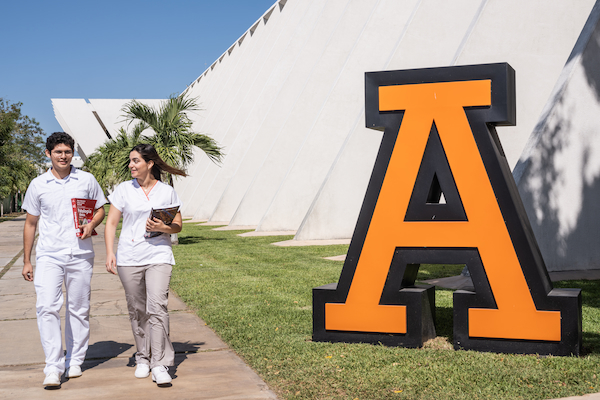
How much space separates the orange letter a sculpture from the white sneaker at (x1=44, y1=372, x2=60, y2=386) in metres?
2.43

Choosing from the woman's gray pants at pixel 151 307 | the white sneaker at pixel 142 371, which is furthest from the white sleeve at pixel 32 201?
the white sneaker at pixel 142 371

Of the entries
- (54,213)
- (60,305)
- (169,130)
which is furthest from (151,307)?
(169,130)

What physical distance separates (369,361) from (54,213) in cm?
295

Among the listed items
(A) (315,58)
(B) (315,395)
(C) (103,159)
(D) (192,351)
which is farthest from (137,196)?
(A) (315,58)

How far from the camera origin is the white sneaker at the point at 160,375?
14.7 ft

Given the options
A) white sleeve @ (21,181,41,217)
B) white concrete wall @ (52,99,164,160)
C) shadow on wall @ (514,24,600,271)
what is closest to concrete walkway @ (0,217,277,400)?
white sleeve @ (21,181,41,217)

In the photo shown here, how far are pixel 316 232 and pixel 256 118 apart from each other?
16.6 metres

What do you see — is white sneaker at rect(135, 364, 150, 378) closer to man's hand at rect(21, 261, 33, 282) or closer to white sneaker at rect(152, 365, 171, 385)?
white sneaker at rect(152, 365, 171, 385)

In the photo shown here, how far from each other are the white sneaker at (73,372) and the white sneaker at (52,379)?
26 cm

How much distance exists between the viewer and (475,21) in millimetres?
13023

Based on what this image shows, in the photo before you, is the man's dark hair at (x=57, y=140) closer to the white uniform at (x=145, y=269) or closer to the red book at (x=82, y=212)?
the red book at (x=82, y=212)

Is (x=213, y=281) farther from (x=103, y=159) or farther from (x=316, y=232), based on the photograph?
(x=103, y=159)

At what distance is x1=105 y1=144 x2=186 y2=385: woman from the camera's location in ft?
15.0

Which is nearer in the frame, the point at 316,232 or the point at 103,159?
the point at 316,232
